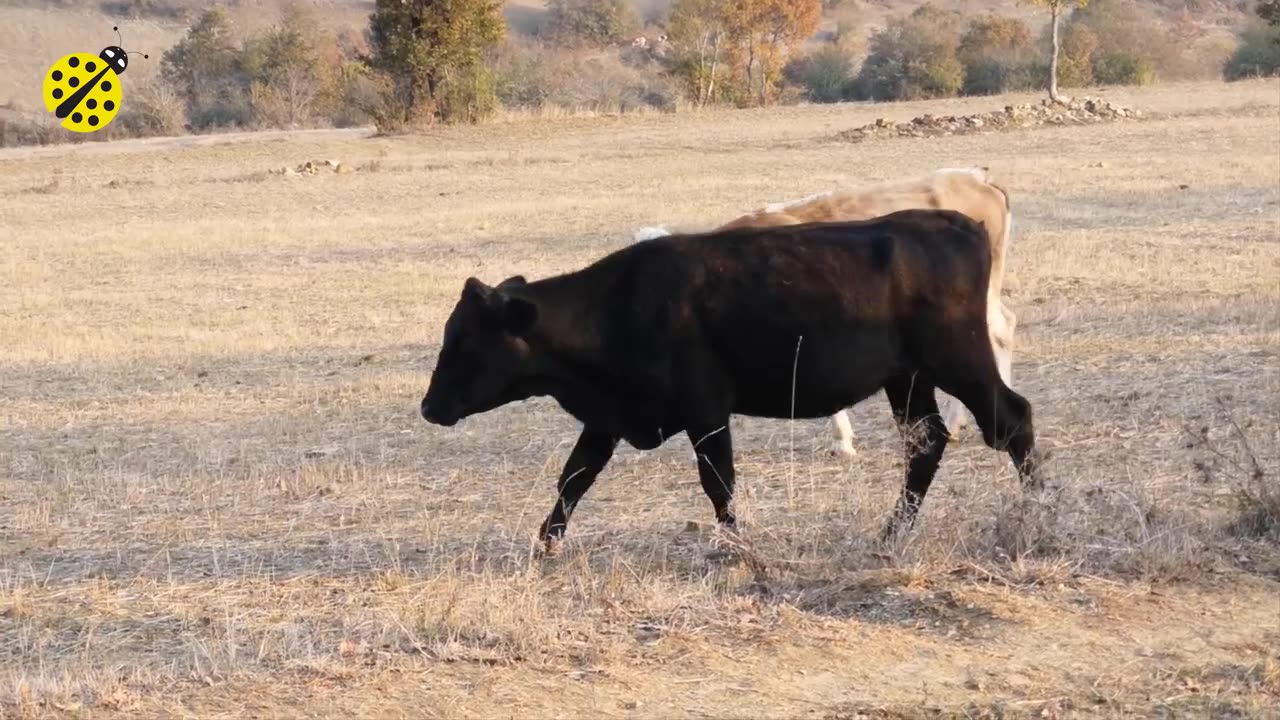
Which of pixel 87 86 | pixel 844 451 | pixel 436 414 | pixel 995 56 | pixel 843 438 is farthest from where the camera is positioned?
pixel 995 56

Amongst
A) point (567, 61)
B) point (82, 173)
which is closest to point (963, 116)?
point (82, 173)

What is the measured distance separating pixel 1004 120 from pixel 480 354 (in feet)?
110

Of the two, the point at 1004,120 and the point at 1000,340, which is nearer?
the point at 1000,340

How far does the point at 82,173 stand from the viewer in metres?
37.9

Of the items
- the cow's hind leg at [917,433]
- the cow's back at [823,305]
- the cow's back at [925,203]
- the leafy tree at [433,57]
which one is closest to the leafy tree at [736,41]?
the leafy tree at [433,57]

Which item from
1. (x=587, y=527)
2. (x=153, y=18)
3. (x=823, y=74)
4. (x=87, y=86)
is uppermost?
(x=87, y=86)

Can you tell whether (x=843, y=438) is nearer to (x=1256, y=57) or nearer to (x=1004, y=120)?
(x=1004, y=120)

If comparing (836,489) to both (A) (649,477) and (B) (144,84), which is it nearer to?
(A) (649,477)

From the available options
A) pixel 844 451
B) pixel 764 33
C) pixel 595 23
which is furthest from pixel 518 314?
pixel 595 23

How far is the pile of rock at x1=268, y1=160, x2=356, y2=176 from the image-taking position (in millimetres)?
36156

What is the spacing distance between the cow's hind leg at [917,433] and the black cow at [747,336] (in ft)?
0.03

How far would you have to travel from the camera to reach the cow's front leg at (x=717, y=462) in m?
7.87

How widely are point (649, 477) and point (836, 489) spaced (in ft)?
4.55

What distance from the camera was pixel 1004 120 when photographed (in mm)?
40188
